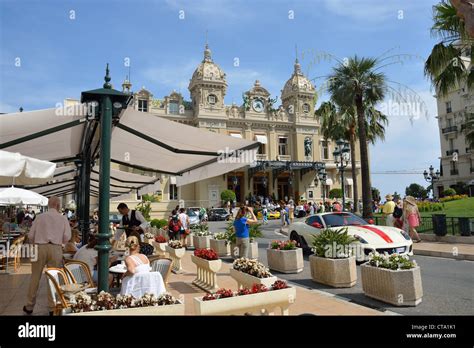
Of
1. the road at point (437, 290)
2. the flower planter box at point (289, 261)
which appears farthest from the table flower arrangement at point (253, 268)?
the flower planter box at point (289, 261)

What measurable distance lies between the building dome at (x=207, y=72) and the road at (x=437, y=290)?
126ft

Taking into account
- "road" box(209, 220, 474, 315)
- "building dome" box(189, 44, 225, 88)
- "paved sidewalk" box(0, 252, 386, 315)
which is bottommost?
"road" box(209, 220, 474, 315)

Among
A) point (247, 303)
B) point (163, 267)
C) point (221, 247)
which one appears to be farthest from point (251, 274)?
point (221, 247)

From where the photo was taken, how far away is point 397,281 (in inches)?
227

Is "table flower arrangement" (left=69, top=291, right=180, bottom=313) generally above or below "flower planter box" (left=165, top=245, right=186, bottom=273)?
above

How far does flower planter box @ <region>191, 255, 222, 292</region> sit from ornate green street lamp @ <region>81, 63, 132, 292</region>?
2598 millimetres

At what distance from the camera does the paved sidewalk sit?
5.53 metres

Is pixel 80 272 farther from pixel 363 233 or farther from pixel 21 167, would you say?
pixel 363 233

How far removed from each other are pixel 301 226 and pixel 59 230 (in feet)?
26.4

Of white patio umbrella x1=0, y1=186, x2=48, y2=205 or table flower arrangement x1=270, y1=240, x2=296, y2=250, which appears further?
white patio umbrella x1=0, y1=186, x2=48, y2=205

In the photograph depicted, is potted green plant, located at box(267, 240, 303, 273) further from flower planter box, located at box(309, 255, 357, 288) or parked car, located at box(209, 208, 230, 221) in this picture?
parked car, located at box(209, 208, 230, 221)

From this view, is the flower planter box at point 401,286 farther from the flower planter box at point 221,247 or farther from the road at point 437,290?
the flower planter box at point 221,247

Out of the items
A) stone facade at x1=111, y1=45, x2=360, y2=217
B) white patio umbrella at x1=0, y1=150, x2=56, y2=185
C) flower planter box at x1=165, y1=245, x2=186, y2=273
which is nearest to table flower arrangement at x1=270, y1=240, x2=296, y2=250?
flower planter box at x1=165, y1=245, x2=186, y2=273

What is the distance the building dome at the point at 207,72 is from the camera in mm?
45078
